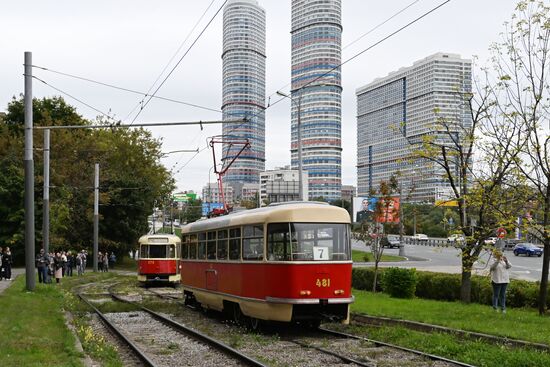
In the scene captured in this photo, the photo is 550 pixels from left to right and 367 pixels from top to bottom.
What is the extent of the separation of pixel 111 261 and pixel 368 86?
41665 millimetres

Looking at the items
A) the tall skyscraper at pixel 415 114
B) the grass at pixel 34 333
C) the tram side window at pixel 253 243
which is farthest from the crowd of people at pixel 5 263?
the tram side window at pixel 253 243

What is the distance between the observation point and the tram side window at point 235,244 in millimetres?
16531

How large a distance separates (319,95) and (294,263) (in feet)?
407

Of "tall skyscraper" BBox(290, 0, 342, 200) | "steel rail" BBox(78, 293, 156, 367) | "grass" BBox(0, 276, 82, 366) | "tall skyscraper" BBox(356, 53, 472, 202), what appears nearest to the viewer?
"grass" BBox(0, 276, 82, 366)

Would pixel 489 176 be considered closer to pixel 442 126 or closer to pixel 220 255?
pixel 442 126

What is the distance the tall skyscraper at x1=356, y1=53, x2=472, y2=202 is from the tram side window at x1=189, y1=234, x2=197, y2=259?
6.36 m

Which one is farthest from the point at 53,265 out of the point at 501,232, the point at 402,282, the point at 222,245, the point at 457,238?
the point at 501,232

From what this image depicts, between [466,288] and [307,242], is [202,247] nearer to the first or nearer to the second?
[307,242]

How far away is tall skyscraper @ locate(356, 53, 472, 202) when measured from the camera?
2093 centimetres

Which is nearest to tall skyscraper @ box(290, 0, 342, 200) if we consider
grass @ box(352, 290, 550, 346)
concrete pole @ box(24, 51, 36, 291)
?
concrete pole @ box(24, 51, 36, 291)

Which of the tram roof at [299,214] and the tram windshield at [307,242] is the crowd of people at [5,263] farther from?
the tram windshield at [307,242]

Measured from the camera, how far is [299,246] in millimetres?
14812

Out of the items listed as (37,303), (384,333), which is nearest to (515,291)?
(384,333)

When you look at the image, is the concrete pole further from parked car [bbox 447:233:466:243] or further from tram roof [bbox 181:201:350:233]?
parked car [bbox 447:233:466:243]
